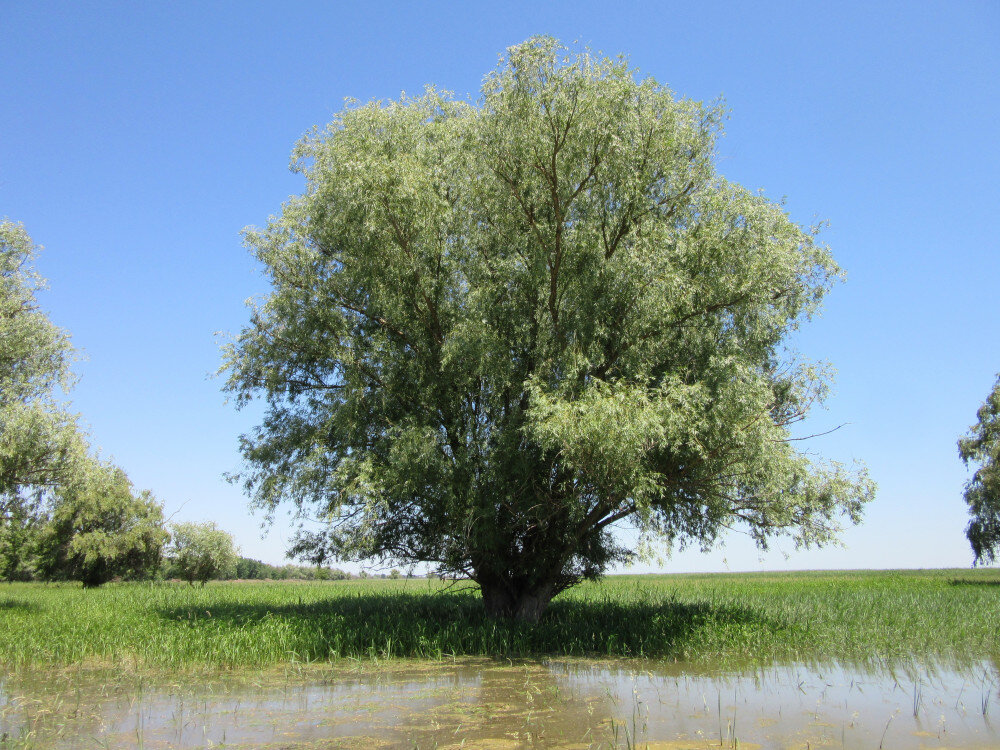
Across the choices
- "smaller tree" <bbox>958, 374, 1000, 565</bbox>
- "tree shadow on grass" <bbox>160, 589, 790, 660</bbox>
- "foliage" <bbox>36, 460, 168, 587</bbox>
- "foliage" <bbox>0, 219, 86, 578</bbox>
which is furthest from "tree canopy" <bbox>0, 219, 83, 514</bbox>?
"smaller tree" <bbox>958, 374, 1000, 565</bbox>

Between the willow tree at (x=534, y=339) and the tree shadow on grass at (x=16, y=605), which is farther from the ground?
the willow tree at (x=534, y=339)

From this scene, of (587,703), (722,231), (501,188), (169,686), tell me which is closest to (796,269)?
(722,231)

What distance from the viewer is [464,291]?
16438 millimetres

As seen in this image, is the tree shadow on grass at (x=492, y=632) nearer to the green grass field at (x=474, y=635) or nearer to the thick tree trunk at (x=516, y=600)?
the green grass field at (x=474, y=635)

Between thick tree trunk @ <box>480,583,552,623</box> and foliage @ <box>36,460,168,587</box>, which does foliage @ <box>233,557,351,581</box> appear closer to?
foliage @ <box>36,460,168,587</box>

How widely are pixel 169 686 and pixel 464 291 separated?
34.1 ft

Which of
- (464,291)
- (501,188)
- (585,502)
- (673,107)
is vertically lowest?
(585,502)

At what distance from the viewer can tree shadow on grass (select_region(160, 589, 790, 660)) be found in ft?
44.4

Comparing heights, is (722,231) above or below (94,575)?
above

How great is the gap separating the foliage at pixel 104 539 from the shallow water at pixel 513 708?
33.0 m

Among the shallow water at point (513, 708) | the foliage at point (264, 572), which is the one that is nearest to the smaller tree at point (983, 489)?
the shallow water at point (513, 708)

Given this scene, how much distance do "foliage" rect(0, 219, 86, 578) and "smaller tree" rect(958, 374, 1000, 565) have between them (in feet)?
148

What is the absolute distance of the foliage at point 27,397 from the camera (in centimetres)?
1908

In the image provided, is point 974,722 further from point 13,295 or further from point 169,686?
point 13,295
